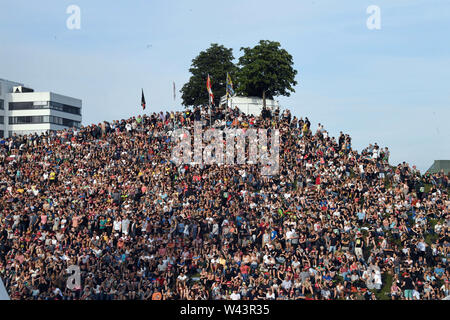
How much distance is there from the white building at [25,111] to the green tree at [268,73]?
194 ft

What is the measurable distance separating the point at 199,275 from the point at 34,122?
89.9 m

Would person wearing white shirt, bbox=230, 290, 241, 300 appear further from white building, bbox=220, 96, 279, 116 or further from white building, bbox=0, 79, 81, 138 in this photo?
white building, bbox=0, 79, 81, 138

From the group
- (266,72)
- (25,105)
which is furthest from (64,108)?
(266,72)

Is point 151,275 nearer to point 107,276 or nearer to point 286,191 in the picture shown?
point 107,276

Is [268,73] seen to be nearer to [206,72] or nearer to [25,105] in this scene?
[206,72]

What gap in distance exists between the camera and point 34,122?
111 metres

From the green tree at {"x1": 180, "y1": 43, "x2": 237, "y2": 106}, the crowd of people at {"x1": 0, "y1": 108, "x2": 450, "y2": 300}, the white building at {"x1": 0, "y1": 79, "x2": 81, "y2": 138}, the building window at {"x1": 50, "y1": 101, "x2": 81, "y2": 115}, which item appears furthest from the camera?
the building window at {"x1": 50, "y1": 101, "x2": 81, "y2": 115}

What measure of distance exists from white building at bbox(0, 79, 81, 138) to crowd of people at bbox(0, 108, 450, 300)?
229ft

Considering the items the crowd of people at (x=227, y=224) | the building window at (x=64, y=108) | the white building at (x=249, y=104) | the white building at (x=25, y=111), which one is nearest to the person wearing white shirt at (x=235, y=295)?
the crowd of people at (x=227, y=224)

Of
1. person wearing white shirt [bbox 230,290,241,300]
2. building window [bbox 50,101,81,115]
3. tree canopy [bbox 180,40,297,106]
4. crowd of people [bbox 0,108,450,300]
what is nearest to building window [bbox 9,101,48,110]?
building window [bbox 50,101,81,115]

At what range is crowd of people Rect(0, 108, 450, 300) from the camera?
27984 millimetres

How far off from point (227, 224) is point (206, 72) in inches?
2144

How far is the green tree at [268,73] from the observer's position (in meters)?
62.0
